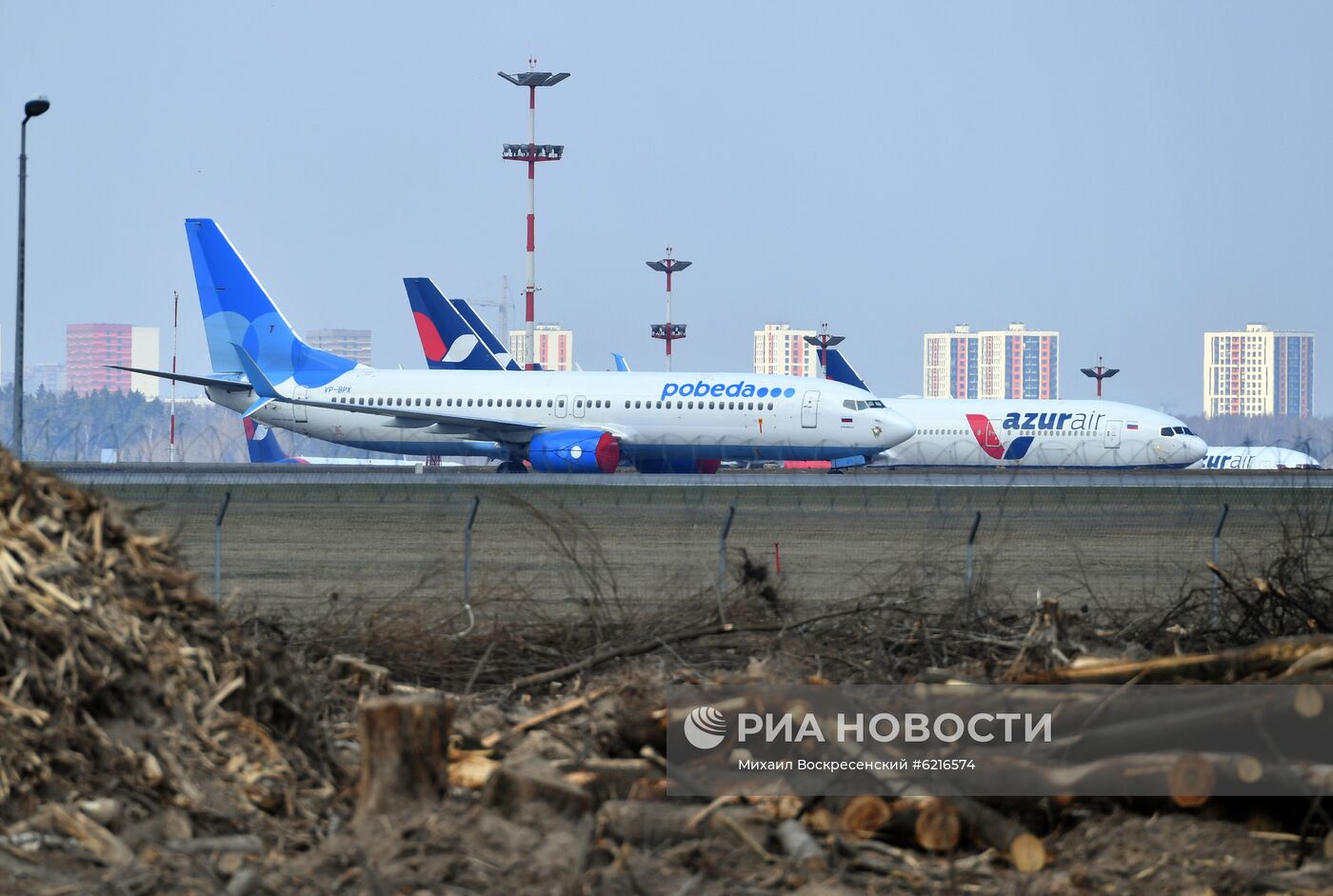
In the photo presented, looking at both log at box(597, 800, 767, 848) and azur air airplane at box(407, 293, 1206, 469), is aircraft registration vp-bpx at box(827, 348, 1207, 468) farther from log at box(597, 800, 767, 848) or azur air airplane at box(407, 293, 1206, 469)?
log at box(597, 800, 767, 848)

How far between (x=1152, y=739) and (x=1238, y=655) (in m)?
1.05

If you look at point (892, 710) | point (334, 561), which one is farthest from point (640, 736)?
point (334, 561)

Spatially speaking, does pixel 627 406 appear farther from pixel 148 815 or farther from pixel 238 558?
pixel 148 815

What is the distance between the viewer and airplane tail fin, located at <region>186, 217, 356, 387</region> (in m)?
46.4

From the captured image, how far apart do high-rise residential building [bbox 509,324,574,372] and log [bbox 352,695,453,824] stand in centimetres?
17832

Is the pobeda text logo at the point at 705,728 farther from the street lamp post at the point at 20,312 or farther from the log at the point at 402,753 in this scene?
the street lamp post at the point at 20,312

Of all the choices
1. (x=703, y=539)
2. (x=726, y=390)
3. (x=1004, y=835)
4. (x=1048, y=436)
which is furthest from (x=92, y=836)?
(x=1048, y=436)

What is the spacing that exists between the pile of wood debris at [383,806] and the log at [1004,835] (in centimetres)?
1

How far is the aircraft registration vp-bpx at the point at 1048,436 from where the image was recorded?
49219mm

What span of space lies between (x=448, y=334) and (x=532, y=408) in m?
11.4

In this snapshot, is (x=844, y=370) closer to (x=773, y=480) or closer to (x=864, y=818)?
(x=773, y=480)

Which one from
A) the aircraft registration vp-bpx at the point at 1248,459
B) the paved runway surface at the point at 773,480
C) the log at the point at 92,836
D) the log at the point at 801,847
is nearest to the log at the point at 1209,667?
the log at the point at 801,847

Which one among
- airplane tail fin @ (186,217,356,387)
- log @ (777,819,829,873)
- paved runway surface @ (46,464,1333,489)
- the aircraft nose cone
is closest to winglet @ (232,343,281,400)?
airplane tail fin @ (186,217,356,387)

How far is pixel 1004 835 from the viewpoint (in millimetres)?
6781
